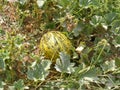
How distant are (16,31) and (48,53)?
446 mm

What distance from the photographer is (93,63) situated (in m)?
2.72

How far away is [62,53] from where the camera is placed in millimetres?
2531

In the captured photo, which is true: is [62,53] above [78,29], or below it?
below

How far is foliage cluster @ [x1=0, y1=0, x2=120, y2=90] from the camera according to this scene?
2.50 metres

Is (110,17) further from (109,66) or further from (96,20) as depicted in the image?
(109,66)

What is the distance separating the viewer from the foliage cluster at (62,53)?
2502mm

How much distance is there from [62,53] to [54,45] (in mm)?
184

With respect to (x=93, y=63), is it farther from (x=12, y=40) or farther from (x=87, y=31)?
(x=12, y=40)

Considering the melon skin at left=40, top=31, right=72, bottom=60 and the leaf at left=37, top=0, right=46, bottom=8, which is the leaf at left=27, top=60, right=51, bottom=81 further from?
the leaf at left=37, top=0, right=46, bottom=8

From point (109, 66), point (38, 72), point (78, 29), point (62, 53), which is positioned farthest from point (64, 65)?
point (78, 29)

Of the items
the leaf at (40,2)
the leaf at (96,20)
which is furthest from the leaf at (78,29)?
the leaf at (40,2)

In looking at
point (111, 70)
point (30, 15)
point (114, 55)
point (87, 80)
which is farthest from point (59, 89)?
point (30, 15)

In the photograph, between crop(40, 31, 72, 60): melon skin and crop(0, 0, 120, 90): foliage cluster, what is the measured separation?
0.19ft

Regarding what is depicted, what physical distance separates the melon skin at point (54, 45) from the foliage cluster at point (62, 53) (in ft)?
0.19
